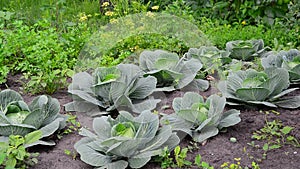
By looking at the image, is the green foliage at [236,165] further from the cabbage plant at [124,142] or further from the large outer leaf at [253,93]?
the large outer leaf at [253,93]

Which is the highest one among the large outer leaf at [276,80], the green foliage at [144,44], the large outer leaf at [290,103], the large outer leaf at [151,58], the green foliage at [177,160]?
the large outer leaf at [276,80]

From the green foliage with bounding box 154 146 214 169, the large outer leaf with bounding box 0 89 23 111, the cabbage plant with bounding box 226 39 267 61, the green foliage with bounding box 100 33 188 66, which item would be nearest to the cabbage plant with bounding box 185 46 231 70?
the cabbage plant with bounding box 226 39 267 61

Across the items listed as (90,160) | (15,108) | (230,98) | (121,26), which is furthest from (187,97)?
(121,26)

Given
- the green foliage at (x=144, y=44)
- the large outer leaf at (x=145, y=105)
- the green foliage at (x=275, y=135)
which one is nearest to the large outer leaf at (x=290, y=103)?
the green foliage at (x=275, y=135)

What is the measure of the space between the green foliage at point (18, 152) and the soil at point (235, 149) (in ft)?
0.23

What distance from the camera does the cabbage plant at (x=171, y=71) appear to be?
3722 mm

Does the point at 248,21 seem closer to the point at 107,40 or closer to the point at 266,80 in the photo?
the point at 107,40

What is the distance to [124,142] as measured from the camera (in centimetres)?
260

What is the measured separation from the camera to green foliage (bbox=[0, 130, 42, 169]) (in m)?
2.57

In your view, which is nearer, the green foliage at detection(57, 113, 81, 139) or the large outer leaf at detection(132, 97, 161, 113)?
the green foliage at detection(57, 113, 81, 139)

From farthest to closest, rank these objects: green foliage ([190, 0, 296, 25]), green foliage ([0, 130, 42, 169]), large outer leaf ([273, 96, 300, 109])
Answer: green foliage ([190, 0, 296, 25])
large outer leaf ([273, 96, 300, 109])
green foliage ([0, 130, 42, 169])

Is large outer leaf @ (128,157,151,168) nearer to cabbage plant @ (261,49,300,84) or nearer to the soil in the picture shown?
the soil

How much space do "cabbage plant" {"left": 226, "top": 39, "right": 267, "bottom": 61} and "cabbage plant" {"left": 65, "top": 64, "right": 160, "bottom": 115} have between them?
4.34 feet

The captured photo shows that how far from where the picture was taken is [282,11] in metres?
4.89
